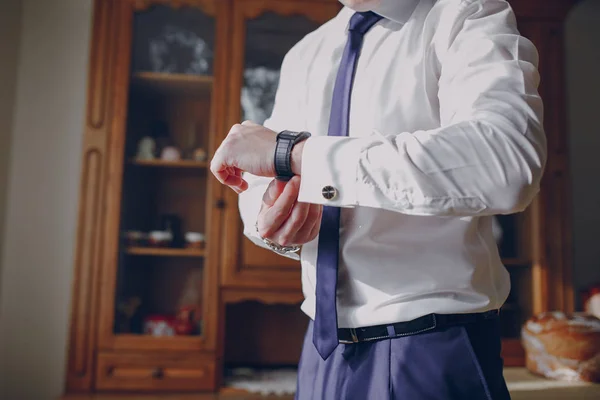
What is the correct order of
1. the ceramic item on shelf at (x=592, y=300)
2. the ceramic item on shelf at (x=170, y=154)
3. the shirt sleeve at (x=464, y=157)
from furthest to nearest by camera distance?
the ceramic item on shelf at (x=170, y=154) → the ceramic item on shelf at (x=592, y=300) → the shirt sleeve at (x=464, y=157)

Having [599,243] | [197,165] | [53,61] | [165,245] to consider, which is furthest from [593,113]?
[53,61]

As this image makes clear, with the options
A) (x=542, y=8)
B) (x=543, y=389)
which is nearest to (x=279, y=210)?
(x=543, y=389)

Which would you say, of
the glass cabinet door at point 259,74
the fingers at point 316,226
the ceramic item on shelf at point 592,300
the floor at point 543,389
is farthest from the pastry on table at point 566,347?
the fingers at point 316,226

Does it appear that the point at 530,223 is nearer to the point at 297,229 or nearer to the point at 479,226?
the point at 479,226

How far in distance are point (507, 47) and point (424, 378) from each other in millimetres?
388

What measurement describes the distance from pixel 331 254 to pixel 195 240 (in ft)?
4.64

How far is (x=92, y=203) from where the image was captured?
1907 mm

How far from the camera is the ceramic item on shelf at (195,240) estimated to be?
1989mm

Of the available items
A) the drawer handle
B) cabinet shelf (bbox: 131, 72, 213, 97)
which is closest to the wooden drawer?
the drawer handle

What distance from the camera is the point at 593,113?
241 centimetres

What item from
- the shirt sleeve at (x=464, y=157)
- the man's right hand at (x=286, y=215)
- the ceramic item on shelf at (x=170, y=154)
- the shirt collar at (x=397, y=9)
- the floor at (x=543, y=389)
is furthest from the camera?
the ceramic item on shelf at (x=170, y=154)

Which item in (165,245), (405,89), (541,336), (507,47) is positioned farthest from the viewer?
(165,245)

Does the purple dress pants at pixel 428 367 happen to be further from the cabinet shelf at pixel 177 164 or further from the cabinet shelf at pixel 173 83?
the cabinet shelf at pixel 173 83

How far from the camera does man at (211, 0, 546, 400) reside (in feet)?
1.59
